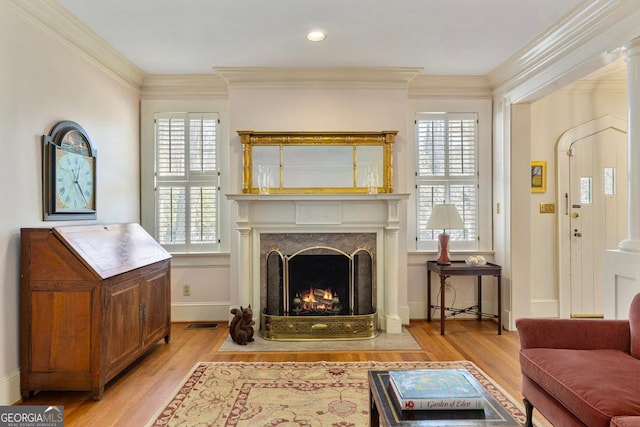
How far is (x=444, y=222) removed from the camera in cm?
396

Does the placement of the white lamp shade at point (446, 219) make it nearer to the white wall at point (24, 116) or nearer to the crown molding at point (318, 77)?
the crown molding at point (318, 77)

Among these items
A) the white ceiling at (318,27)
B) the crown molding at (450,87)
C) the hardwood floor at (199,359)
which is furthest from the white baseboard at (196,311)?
the crown molding at (450,87)

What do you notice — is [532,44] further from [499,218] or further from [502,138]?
[499,218]

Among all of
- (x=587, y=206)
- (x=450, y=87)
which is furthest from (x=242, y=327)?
(x=587, y=206)

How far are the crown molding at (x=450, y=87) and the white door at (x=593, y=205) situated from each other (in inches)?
46.6

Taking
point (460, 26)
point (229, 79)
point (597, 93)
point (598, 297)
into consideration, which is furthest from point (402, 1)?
point (598, 297)

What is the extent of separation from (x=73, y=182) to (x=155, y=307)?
1.23 m

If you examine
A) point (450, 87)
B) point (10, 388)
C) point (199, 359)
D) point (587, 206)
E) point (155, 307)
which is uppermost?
point (450, 87)

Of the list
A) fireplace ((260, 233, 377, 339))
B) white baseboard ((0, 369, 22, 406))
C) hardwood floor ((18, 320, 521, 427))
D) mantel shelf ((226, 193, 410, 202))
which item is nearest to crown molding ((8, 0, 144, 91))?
mantel shelf ((226, 193, 410, 202))

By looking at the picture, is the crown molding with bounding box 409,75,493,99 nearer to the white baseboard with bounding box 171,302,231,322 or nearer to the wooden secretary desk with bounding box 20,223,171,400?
the white baseboard with bounding box 171,302,231,322

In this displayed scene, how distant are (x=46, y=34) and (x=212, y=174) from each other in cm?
193

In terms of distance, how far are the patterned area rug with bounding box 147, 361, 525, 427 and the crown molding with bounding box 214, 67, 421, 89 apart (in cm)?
278

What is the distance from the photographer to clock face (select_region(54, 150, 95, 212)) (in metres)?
2.87

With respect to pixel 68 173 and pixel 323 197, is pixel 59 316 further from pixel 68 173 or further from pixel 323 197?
pixel 323 197
